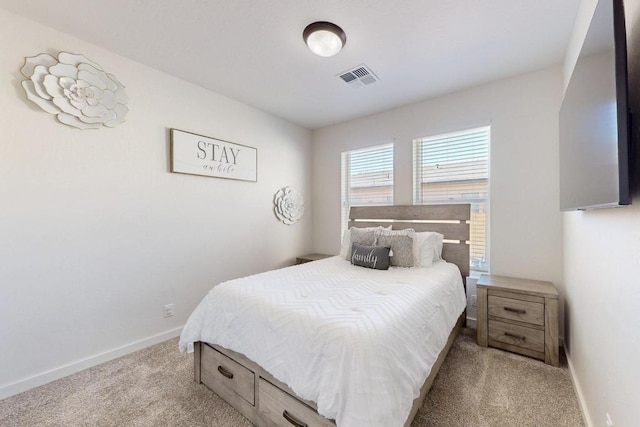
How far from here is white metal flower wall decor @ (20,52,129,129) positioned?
1.87 meters

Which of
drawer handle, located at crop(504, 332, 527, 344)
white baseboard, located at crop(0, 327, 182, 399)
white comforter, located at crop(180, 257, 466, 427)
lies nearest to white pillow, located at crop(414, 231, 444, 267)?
white comforter, located at crop(180, 257, 466, 427)

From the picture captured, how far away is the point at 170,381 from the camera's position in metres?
1.92

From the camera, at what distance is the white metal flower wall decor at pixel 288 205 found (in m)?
3.71

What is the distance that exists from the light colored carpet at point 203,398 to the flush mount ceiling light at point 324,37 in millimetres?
2589

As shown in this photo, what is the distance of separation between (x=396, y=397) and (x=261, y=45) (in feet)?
8.32

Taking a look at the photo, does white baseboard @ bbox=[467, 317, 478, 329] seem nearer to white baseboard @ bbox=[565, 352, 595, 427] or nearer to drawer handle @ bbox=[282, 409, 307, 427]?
white baseboard @ bbox=[565, 352, 595, 427]

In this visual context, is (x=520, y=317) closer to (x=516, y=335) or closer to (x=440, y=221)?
(x=516, y=335)

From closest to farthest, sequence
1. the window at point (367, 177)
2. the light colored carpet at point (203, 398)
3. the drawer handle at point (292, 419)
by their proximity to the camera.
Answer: the drawer handle at point (292, 419), the light colored carpet at point (203, 398), the window at point (367, 177)

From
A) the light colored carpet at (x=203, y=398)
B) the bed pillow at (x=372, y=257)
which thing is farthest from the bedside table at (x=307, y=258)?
the light colored carpet at (x=203, y=398)

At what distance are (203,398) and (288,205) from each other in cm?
252

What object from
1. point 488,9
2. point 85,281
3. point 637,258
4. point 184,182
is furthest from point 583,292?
point 85,281

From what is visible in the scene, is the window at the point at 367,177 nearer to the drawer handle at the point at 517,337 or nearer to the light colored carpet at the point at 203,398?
the drawer handle at the point at 517,337

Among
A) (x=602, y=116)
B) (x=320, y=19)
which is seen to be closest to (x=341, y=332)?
(x=602, y=116)

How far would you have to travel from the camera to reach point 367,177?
12.3 feet
